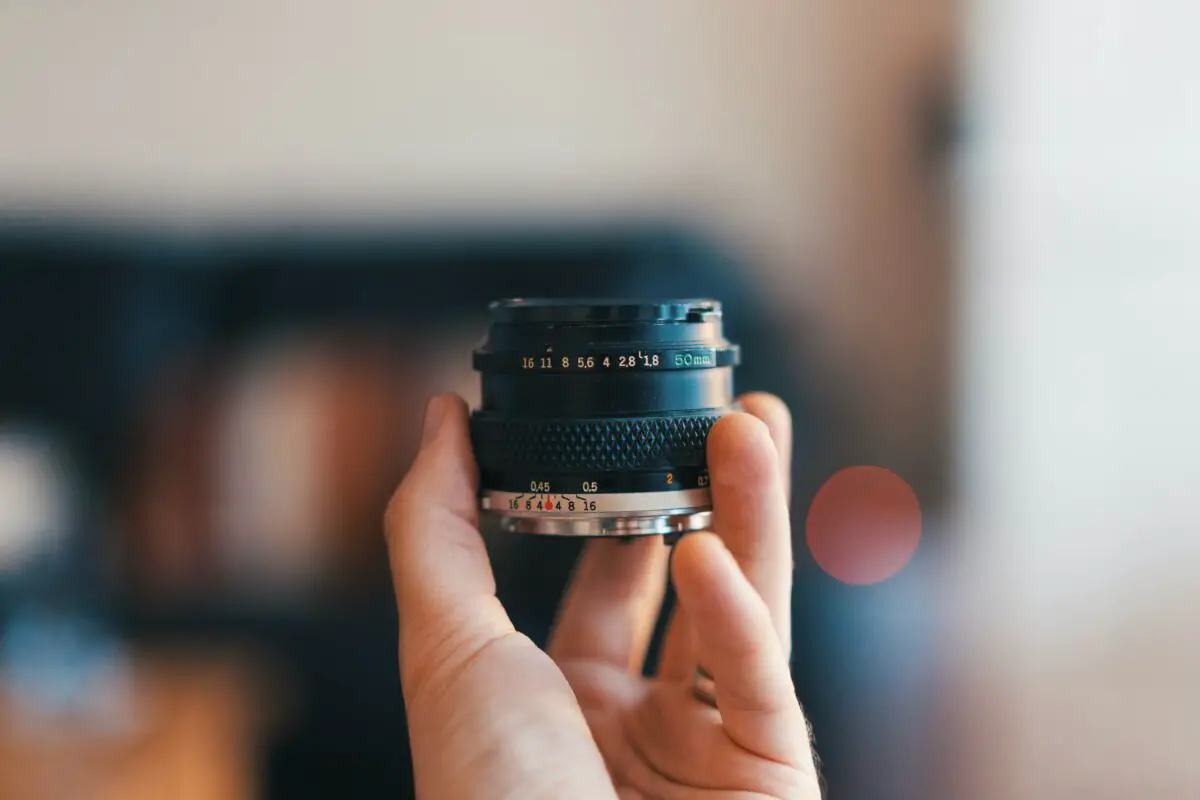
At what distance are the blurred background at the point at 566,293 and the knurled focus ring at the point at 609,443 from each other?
24.1 inches

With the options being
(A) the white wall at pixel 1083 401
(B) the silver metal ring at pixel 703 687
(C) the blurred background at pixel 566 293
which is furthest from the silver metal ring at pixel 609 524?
(A) the white wall at pixel 1083 401

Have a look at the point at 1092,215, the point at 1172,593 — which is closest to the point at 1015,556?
the point at 1172,593

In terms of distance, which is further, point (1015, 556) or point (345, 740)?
point (1015, 556)

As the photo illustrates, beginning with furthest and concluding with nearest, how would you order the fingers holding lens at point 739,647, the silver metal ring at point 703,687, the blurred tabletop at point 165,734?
the blurred tabletop at point 165,734 → the silver metal ring at point 703,687 → the fingers holding lens at point 739,647

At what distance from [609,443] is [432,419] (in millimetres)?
129

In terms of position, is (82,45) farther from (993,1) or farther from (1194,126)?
(1194,126)

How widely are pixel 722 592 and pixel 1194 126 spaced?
1.04m

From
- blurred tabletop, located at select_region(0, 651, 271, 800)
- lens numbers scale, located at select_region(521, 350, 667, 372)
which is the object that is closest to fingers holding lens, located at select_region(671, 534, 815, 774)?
lens numbers scale, located at select_region(521, 350, 667, 372)

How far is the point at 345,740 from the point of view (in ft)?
3.87

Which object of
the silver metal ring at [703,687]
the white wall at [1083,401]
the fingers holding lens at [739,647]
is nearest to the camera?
the fingers holding lens at [739,647]

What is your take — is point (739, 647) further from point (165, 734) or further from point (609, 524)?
point (165, 734)

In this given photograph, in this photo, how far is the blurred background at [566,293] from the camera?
117 centimetres

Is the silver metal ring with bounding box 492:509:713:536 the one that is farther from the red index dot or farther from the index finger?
the red index dot

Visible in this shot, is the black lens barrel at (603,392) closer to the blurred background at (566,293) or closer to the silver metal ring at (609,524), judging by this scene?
the silver metal ring at (609,524)
